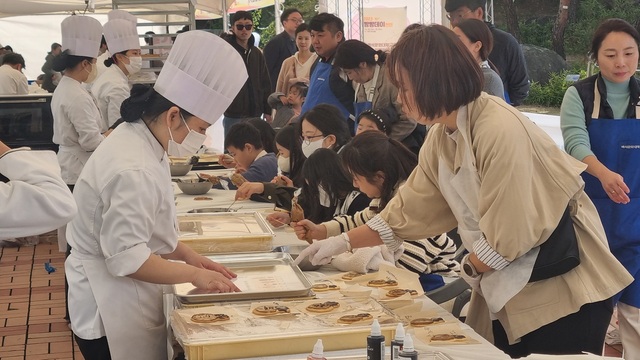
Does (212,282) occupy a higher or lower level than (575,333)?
higher

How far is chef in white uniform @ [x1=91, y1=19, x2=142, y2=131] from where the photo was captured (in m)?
5.74

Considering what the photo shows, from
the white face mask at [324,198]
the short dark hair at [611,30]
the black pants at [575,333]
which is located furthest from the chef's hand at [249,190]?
the black pants at [575,333]

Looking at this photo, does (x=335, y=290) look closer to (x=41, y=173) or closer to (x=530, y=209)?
(x=530, y=209)

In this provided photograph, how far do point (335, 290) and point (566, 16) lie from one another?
3.47m

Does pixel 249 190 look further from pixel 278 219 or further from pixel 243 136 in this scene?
pixel 243 136

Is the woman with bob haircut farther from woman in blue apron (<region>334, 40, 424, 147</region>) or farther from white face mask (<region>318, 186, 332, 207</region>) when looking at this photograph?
woman in blue apron (<region>334, 40, 424, 147</region>)

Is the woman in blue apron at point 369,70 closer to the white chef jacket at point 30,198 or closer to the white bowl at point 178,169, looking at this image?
the white bowl at point 178,169

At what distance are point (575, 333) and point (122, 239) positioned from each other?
3.59ft

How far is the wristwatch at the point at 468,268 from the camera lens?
2051 millimetres

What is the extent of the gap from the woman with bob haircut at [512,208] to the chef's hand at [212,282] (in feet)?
1.91

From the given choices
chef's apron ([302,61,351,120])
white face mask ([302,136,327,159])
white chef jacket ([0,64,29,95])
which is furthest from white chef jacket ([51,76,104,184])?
white chef jacket ([0,64,29,95])

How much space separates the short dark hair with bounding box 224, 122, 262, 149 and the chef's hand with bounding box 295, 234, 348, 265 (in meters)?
2.25

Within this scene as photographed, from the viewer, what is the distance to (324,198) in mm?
3371

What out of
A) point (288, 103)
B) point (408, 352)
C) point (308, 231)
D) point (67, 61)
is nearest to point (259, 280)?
point (308, 231)
